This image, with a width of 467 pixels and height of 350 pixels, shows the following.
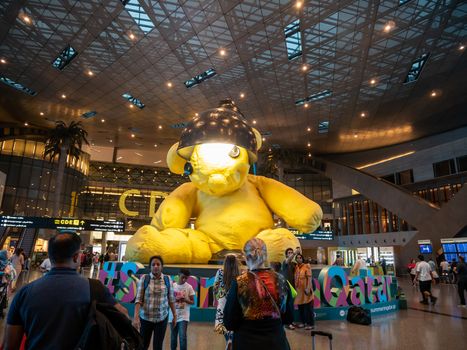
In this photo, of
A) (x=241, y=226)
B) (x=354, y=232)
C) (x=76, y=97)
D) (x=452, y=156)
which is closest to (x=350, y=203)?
(x=354, y=232)

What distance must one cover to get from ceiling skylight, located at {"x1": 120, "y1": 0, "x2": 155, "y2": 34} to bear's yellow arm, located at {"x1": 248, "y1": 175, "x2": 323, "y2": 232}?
921 cm

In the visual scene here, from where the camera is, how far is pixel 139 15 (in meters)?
12.6

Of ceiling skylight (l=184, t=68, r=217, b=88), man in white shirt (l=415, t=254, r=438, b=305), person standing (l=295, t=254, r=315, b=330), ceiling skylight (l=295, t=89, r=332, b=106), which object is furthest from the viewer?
ceiling skylight (l=295, t=89, r=332, b=106)

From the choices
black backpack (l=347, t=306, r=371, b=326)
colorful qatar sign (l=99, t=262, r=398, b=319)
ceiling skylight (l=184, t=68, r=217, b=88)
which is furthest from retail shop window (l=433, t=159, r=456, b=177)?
black backpack (l=347, t=306, r=371, b=326)

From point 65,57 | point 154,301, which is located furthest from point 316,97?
point 154,301

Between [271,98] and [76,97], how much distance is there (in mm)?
11042

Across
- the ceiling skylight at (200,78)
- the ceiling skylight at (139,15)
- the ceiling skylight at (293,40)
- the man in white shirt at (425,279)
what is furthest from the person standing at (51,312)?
the ceiling skylight at (200,78)

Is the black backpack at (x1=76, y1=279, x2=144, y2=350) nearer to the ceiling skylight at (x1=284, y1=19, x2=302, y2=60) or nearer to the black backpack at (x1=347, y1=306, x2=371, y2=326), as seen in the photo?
the black backpack at (x1=347, y1=306, x2=371, y2=326)

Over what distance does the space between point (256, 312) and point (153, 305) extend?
4.59 feet

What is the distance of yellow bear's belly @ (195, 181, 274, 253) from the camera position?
5.74 metres

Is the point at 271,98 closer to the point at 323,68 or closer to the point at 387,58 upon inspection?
the point at 323,68

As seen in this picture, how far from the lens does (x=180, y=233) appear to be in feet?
18.8

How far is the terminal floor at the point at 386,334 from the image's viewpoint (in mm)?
4207

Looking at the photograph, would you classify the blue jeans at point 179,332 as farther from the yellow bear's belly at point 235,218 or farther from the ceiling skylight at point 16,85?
the ceiling skylight at point 16,85
